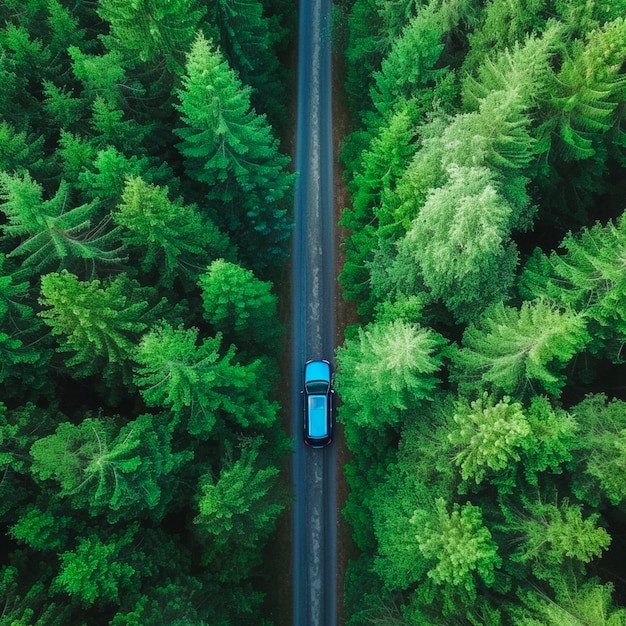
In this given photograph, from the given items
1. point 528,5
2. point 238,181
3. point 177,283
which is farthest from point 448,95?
point 177,283

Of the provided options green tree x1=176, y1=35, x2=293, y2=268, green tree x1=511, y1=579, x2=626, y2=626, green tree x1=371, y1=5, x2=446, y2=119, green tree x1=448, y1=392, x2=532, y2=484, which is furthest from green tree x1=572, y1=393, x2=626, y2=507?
green tree x1=176, y1=35, x2=293, y2=268

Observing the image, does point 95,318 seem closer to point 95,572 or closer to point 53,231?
point 53,231

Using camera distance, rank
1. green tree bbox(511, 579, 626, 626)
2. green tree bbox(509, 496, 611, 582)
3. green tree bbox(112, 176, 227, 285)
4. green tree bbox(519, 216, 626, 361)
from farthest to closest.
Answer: green tree bbox(112, 176, 227, 285)
green tree bbox(519, 216, 626, 361)
green tree bbox(509, 496, 611, 582)
green tree bbox(511, 579, 626, 626)

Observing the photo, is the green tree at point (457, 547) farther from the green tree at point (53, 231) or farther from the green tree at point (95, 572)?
the green tree at point (53, 231)

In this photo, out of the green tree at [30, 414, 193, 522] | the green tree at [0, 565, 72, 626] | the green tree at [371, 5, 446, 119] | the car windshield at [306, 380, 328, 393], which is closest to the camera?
the green tree at [0, 565, 72, 626]

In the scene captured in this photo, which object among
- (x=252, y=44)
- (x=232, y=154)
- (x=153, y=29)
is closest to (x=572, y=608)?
(x=232, y=154)

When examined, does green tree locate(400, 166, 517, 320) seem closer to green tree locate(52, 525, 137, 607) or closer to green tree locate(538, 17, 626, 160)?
green tree locate(538, 17, 626, 160)
